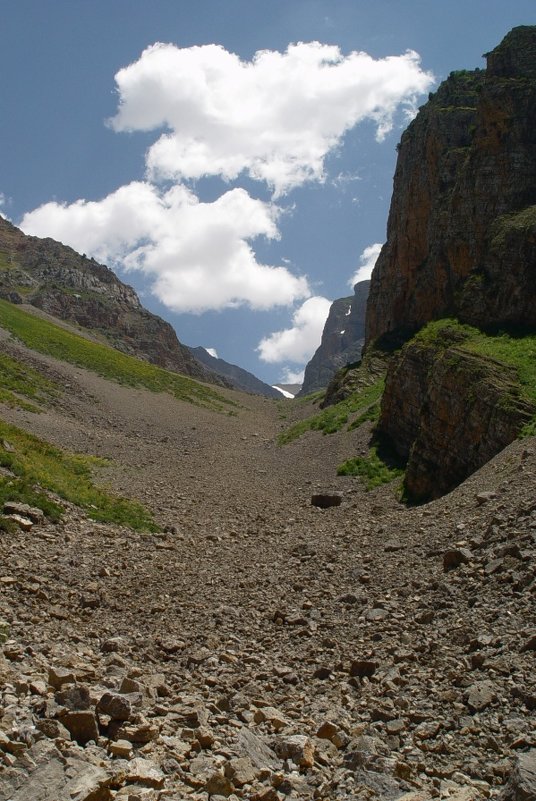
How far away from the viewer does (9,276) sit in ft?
435

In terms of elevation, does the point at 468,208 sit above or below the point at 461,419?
above

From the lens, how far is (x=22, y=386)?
47.1 m

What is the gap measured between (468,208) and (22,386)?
34652mm

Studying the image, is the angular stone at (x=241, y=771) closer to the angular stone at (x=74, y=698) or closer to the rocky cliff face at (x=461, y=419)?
the angular stone at (x=74, y=698)

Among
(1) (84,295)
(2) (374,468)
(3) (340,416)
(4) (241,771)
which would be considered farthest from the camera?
(1) (84,295)

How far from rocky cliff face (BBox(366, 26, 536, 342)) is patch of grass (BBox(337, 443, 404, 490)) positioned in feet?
25.7

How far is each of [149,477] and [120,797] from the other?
22.2 m

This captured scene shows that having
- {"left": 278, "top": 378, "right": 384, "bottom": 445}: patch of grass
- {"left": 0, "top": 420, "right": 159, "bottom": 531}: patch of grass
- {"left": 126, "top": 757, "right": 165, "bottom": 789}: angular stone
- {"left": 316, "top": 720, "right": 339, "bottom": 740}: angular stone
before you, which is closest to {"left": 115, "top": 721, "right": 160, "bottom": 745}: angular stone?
{"left": 126, "top": 757, "right": 165, "bottom": 789}: angular stone

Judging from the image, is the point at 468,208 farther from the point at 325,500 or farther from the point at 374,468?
the point at 325,500

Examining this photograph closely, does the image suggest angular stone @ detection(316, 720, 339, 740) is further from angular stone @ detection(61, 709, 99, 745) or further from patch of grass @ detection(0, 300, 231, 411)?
patch of grass @ detection(0, 300, 231, 411)

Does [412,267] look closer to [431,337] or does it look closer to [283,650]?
[431,337]

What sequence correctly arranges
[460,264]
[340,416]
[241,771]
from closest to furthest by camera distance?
[241,771]
[340,416]
[460,264]

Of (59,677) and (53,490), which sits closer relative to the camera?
(59,677)

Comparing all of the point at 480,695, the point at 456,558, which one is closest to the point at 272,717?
the point at 480,695
